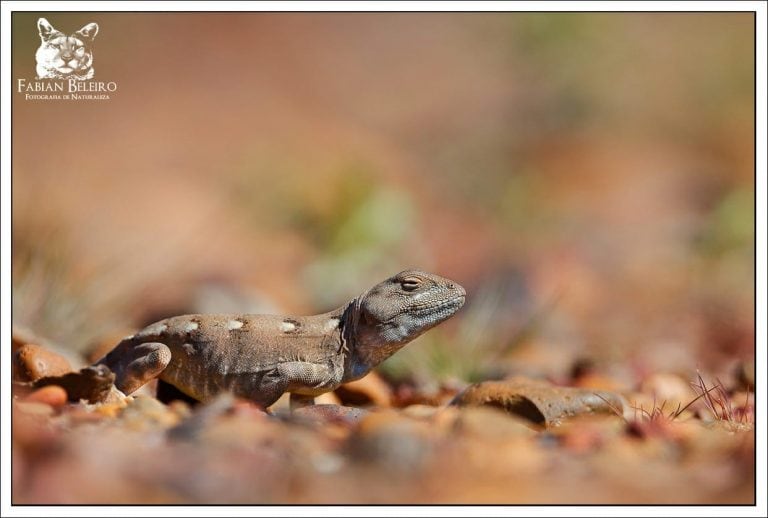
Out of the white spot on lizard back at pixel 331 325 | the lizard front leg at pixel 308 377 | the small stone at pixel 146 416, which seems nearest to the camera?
the small stone at pixel 146 416

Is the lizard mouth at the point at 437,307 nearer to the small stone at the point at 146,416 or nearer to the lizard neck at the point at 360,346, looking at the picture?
the lizard neck at the point at 360,346

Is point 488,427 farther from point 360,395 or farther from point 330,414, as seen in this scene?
point 360,395

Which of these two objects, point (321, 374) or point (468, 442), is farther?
point (321, 374)

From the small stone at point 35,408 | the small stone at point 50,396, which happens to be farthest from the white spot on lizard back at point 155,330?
the small stone at point 35,408

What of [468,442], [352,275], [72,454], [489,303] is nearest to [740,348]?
[489,303]

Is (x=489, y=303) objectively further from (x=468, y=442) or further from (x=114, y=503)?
(x=114, y=503)

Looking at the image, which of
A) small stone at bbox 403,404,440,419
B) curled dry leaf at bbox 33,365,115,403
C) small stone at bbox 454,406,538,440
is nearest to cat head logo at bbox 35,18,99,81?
curled dry leaf at bbox 33,365,115,403

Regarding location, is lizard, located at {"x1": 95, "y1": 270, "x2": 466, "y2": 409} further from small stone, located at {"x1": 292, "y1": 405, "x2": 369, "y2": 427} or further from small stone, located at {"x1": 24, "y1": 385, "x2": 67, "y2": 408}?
small stone, located at {"x1": 24, "y1": 385, "x2": 67, "y2": 408}
